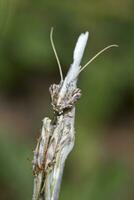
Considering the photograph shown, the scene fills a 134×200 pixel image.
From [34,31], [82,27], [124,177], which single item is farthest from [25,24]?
[124,177]

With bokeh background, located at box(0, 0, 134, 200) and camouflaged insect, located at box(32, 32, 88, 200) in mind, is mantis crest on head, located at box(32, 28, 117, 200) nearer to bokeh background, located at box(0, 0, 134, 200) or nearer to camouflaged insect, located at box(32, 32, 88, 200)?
camouflaged insect, located at box(32, 32, 88, 200)

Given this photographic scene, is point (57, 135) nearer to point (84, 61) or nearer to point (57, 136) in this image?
point (57, 136)

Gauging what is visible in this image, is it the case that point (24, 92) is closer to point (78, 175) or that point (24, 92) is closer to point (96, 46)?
point (96, 46)

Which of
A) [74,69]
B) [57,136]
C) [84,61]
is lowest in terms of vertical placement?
[57,136]

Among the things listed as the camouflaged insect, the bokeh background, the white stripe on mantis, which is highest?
the bokeh background

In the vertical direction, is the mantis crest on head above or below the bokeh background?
below

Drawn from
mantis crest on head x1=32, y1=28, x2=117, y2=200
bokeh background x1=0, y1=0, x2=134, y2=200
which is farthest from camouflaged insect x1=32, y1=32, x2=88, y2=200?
bokeh background x1=0, y1=0, x2=134, y2=200

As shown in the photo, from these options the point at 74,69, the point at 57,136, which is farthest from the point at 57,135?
the point at 74,69

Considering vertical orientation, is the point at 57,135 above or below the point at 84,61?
below

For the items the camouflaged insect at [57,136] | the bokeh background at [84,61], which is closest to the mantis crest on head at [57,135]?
the camouflaged insect at [57,136]
